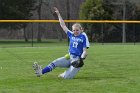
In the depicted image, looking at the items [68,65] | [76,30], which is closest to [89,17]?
[68,65]

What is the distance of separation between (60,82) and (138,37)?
2888 cm

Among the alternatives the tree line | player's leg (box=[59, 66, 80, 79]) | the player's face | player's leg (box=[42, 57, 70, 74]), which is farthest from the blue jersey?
the tree line

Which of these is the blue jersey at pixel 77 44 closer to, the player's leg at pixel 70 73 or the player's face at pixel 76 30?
the player's face at pixel 76 30

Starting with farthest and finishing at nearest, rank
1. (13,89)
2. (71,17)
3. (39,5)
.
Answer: (71,17) → (39,5) → (13,89)

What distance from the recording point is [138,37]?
126ft

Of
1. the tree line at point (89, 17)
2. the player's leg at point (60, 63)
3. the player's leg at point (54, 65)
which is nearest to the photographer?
the player's leg at point (54, 65)

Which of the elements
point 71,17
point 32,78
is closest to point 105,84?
point 32,78

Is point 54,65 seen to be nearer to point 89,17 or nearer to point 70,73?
point 70,73

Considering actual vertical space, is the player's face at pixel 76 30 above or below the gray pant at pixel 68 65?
above

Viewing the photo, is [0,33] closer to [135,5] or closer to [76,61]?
[135,5]

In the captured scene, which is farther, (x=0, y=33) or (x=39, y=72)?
(x=0, y=33)

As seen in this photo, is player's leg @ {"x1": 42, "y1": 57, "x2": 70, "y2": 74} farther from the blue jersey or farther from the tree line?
the tree line

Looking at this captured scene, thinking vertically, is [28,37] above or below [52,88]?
below

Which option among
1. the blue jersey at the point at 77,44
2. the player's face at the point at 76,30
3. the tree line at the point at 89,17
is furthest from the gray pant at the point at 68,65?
the tree line at the point at 89,17
